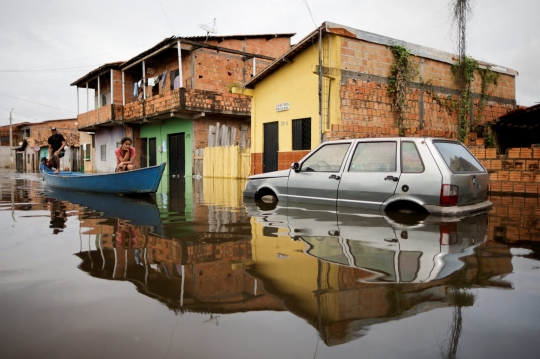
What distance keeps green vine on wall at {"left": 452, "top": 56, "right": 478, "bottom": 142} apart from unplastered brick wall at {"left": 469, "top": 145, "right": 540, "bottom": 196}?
5194 mm

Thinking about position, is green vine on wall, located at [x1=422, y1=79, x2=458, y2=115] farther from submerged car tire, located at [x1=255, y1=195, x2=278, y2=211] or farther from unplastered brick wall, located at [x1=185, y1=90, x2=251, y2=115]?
unplastered brick wall, located at [x1=185, y1=90, x2=251, y2=115]

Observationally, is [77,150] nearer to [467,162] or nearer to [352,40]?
[352,40]

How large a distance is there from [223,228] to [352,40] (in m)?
9.59

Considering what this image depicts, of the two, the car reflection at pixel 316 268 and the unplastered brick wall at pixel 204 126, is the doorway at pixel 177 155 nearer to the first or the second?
the unplastered brick wall at pixel 204 126

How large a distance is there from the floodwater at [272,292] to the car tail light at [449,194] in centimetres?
34

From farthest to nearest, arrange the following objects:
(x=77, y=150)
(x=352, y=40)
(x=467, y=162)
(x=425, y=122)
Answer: (x=77, y=150) → (x=425, y=122) → (x=352, y=40) → (x=467, y=162)

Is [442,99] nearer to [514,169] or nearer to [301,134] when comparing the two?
[301,134]

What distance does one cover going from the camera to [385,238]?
182 inches

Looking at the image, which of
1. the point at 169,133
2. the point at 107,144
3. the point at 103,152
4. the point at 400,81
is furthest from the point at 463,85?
the point at 103,152

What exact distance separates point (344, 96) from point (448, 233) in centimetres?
850

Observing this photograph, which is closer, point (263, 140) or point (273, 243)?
point (273, 243)

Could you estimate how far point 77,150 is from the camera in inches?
1519

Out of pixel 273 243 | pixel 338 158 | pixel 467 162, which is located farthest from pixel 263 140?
pixel 273 243

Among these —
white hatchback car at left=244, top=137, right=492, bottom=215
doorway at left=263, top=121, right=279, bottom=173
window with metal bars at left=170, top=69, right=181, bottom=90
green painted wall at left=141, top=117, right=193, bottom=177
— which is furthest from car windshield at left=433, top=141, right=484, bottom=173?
window with metal bars at left=170, top=69, right=181, bottom=90
